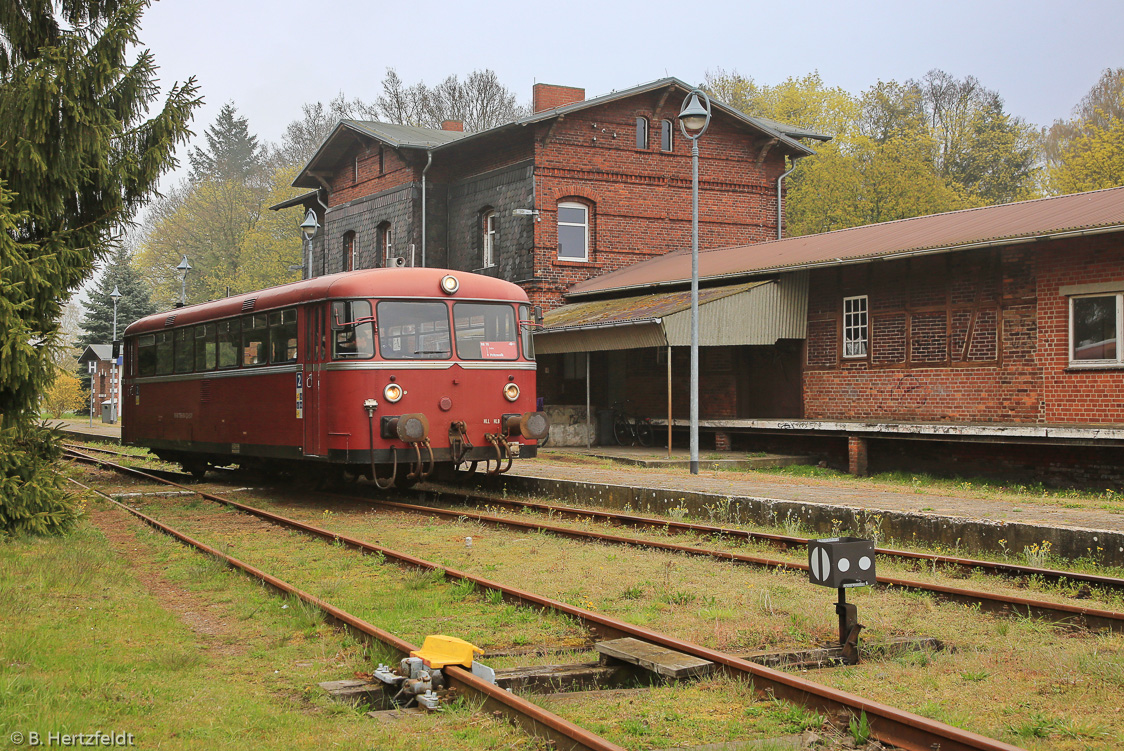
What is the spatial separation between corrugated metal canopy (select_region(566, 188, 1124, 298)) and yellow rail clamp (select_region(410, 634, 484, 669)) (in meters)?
13.1

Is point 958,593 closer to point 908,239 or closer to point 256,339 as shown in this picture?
point 256,339

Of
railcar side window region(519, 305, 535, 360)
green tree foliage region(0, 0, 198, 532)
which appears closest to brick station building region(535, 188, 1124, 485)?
railcar side window region(519, 305, 535, 360)

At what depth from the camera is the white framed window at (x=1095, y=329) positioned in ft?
53.4

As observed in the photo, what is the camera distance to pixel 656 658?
574cm

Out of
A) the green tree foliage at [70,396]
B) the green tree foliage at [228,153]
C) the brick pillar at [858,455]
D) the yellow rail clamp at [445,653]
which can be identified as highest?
the green tree foliage at [228,153]

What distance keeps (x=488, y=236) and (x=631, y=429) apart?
333 inches

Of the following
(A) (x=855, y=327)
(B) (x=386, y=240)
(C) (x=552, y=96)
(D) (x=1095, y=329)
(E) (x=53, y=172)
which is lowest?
(D) (x=1095, y=329)

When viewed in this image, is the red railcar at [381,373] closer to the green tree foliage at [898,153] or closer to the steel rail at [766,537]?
the steel rail at [766,537]

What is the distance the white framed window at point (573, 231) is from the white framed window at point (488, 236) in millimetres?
2534

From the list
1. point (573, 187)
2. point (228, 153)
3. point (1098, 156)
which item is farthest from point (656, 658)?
point (228, 153)

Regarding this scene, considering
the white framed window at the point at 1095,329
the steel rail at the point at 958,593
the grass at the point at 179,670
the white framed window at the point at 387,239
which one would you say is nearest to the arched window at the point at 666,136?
the white framed window at the point at 387,239

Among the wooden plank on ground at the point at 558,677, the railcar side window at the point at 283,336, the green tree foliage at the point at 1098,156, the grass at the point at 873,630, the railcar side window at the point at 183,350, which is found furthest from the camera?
the green tree foliage at the point at 1098,156

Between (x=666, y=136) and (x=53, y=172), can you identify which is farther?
(x=666, y=136)

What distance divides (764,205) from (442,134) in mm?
11170
